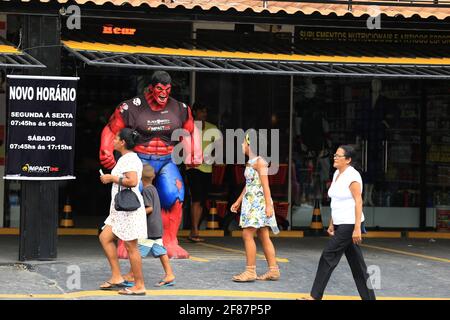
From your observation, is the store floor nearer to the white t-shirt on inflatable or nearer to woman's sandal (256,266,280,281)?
woman's sandal (256,266,280,281)

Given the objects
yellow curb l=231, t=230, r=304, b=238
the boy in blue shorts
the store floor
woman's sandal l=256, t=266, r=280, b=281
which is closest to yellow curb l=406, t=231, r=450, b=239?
the store floor

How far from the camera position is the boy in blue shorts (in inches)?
472

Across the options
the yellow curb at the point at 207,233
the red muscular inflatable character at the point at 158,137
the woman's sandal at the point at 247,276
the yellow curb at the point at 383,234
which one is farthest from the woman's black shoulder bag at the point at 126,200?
the yellow curb at the point at 383,234

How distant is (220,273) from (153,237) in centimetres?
154

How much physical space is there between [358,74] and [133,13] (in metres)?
3.06

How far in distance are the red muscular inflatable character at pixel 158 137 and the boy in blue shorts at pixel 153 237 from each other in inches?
55.5

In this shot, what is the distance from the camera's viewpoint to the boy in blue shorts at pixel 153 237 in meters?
12.0

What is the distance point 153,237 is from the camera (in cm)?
1202

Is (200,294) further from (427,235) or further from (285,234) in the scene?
(427,235)

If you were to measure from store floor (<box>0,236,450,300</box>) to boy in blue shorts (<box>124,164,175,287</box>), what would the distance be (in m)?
0.19

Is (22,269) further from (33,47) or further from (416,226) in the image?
(416,226)

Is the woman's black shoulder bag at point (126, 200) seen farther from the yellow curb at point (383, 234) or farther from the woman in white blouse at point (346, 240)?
the yellow curb at point (383, 234)

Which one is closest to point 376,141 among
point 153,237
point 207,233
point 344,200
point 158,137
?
point 207,233

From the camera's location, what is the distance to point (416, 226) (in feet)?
60.6
